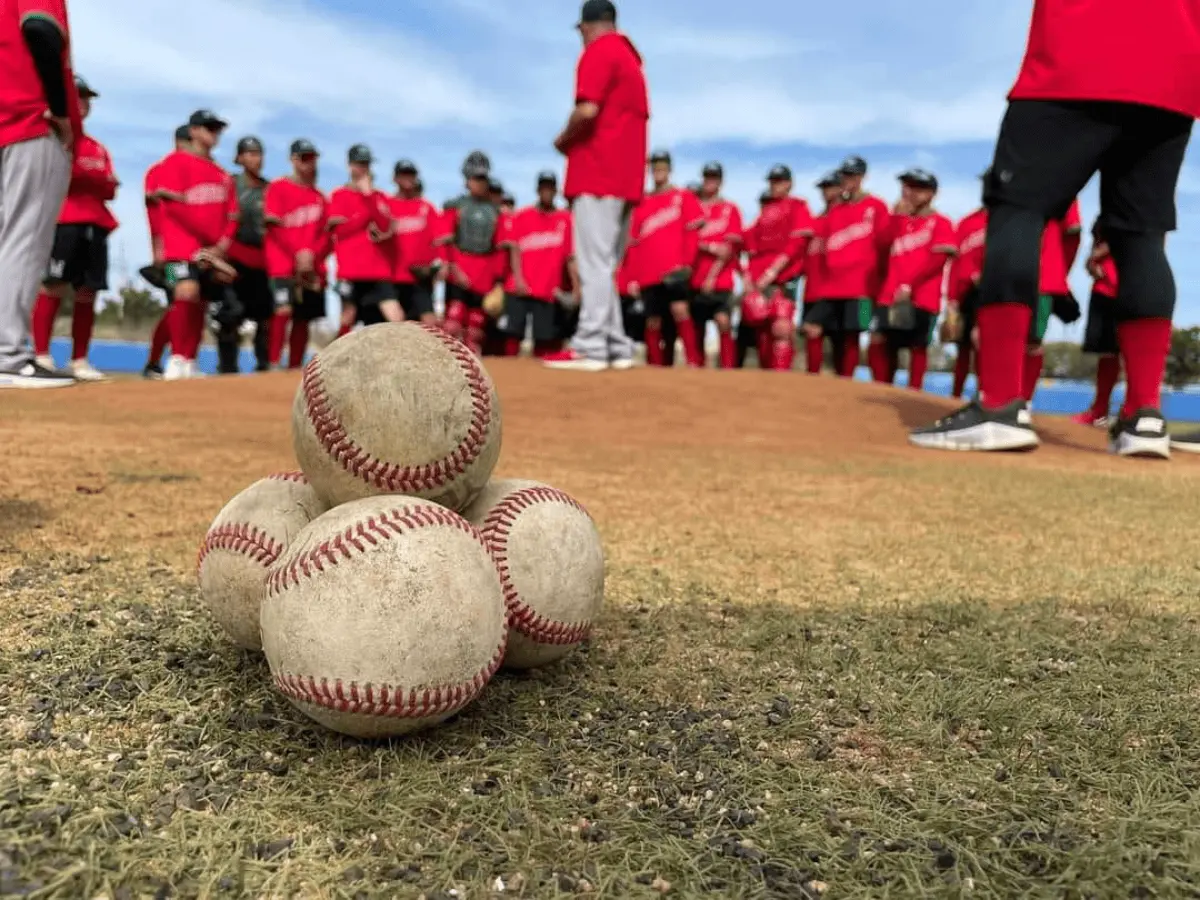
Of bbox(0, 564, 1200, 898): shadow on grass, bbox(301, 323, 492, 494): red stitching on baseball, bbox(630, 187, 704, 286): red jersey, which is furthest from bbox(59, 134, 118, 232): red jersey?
bbox(301, 323, 492, 494): red stitching on baseball

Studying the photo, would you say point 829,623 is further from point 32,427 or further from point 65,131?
point 65,131

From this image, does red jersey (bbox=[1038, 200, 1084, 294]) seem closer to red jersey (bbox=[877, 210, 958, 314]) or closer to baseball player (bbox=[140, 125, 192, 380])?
red jersey (bbox=[877, 210, 958, 314])

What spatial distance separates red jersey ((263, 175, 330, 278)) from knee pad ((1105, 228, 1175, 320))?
296 inches

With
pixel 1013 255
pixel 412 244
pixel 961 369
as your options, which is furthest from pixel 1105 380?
pixel 412 244

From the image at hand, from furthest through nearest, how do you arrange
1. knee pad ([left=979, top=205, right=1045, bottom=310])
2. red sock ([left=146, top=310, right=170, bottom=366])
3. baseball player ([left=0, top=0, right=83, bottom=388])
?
1. red sock ([left=146, top=310, right=170, bottom=366])
2. baseball player ([left=0, top=0, right=83, bottom=388])
3. knee pad ([left=979, top=205, right=1045, bottom=310])

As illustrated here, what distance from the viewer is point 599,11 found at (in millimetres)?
6664

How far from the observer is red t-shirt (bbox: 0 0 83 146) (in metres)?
4.64

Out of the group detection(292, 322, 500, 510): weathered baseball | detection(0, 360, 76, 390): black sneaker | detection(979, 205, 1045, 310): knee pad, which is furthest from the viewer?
detection(0, 360, 76, 390): black sneaker

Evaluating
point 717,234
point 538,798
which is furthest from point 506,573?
point 717,234

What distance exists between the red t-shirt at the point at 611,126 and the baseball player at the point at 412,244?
3.32m

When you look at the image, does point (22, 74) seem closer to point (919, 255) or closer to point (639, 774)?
point (639, 774)

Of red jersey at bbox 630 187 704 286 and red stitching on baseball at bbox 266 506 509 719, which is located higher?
red jersey at bbox 630 187 704 286

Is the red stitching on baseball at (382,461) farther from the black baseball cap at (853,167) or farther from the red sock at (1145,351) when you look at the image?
the black baseball cap at (853,167)

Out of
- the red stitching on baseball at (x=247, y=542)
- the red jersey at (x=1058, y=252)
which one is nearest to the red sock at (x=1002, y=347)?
the red jersey at (x=1058, y=252)
